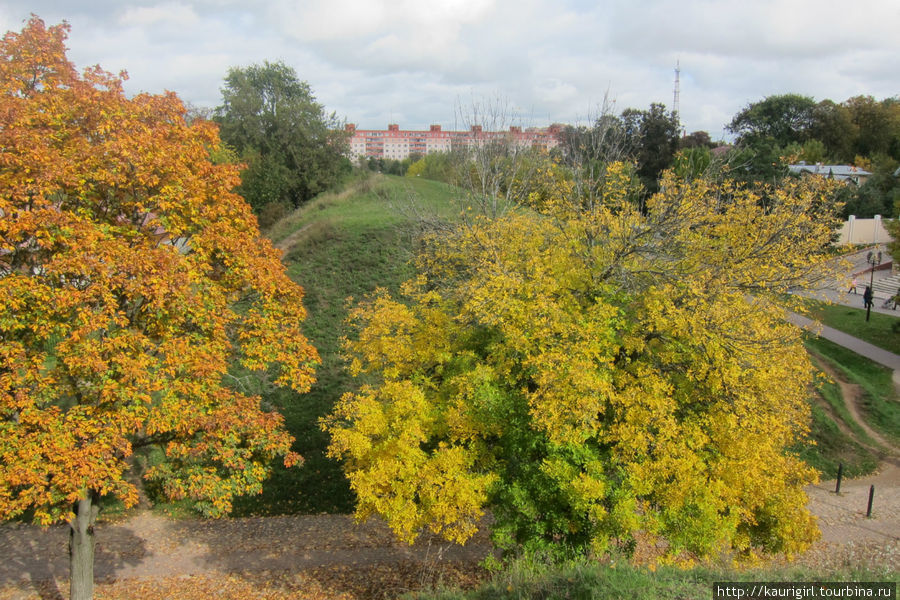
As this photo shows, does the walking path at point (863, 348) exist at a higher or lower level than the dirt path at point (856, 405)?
higher

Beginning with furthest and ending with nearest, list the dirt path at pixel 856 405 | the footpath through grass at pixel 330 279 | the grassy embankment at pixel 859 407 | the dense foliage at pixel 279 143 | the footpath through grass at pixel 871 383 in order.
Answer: the dense foliage at pixel 279 143 < the footpath through grass at pixel 871 383 < the dirt path at pixel 856 405 < the grassy embankment at pixel 859 407 < the footpath through grass at pixel 330 279

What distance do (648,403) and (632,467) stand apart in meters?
1.00

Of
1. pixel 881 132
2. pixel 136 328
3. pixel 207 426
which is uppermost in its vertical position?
pixel 881 132

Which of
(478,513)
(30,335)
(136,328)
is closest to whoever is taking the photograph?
(30,335)

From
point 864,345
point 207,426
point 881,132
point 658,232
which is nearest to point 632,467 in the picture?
point 658,232

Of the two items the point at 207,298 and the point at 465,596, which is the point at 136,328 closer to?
the point at 207,298

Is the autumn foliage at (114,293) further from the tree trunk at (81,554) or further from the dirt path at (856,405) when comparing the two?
the dirt path at (856,405)

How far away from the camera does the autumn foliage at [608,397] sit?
8352mm

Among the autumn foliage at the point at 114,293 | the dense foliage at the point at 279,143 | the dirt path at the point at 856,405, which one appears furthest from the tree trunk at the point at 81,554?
the dense foliage at the point at 279,143

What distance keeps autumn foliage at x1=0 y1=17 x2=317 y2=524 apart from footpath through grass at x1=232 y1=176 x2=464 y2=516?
4.62 meters

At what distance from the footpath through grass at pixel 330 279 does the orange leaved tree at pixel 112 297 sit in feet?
15.0

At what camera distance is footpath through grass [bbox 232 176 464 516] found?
14893 millimetres

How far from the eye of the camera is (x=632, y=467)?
8.27m

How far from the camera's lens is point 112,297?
23.6ft
